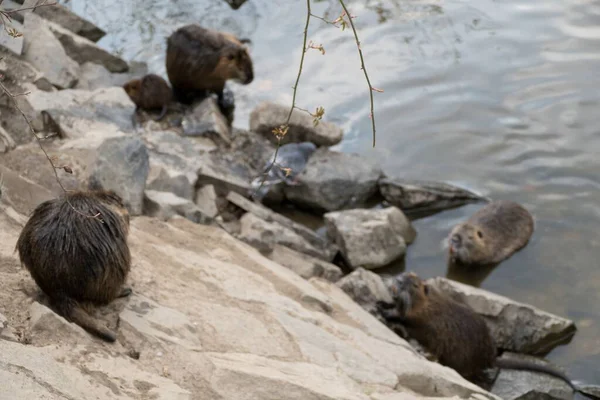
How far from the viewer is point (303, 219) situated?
7.77 metres

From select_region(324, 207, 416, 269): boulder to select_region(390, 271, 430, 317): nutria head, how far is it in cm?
79

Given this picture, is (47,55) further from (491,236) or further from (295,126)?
(491,236)

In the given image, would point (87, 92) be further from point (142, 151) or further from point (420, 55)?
point (420, 55)

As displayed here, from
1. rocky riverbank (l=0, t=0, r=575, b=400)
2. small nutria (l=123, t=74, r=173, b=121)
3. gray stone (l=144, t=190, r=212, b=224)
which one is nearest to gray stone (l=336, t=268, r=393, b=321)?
rocky riverbank (l=0, t=0, r=575, b=400)

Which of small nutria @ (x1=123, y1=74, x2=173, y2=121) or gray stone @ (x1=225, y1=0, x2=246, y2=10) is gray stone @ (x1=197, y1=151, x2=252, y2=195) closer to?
small nutria @ (x1=123, y1=74, x2=173, y2=121)

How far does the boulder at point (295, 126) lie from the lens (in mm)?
8414

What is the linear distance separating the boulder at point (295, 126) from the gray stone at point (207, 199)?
1.71 metres

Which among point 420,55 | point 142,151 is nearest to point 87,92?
point 142,151

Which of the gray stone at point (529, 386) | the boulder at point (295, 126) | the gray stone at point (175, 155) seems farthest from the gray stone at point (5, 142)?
the gray stone at point (529, 386)

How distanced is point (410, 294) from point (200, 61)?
3782 millimetres

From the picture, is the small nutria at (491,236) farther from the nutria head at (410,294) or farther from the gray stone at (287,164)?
the gray stone at (287,164)

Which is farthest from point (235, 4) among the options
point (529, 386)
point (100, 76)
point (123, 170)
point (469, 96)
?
point (529, 386)

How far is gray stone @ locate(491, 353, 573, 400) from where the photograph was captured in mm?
5418

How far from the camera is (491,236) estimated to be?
23.4ft
